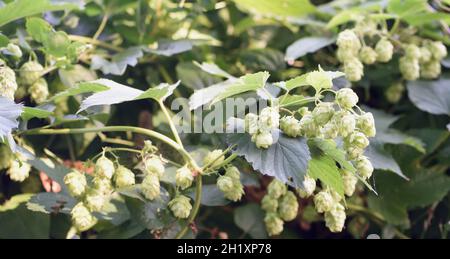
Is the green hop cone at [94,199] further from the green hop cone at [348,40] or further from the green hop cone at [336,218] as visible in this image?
the green hop cone at [348,40]

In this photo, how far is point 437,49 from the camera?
4.18ft

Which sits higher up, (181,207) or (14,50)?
(14,50)

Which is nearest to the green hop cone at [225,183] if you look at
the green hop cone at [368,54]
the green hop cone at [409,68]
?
the green hop cone at [368,54]

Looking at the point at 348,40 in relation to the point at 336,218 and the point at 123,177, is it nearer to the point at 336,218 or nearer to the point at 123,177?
the point at 336,218

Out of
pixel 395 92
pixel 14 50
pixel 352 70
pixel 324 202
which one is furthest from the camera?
pixel 395 92

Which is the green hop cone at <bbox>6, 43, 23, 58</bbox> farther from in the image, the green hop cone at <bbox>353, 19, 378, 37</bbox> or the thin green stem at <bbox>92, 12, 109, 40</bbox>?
the green hop cone at <bbox>353, 19, 378, 37</bbox>

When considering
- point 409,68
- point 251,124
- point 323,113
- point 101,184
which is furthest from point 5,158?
point 409,68

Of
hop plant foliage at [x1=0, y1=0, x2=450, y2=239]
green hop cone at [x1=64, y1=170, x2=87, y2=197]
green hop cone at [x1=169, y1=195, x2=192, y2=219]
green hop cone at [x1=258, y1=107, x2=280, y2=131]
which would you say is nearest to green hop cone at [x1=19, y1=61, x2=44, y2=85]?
hop plant foliage at [x1=0, y1=0, x2=450, y2=239]

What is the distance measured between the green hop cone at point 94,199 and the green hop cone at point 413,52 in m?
0.70

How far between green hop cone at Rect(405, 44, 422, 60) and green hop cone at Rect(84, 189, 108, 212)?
0.70m

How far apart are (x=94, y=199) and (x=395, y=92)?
29.4 inches

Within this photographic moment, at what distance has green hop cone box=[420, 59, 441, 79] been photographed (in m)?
1.30

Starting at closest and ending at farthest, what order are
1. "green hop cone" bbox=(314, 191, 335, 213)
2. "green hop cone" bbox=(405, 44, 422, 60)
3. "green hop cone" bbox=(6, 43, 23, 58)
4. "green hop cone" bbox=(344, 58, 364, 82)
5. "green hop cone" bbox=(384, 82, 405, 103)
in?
"green hop cone" bbox=(314, 191, 335, 213) < "green hop cone" bbox=(6, 43, 23, 58) < "green hop cone" bbox=(344, 58, 364, 82) < "green hop cone" bbox=(405, 44, 422, 60) < "green hop cone" bbox=(384, 82, 405, 103)

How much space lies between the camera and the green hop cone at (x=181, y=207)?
0.93 m
